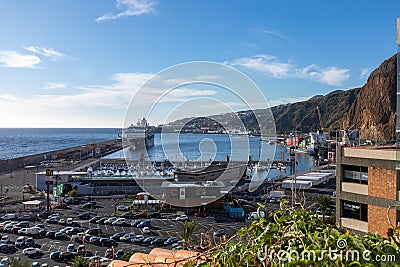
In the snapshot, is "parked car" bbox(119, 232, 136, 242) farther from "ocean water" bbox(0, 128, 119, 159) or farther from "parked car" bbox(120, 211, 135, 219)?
"ocean water" bbox(0, 128, 119, 159)

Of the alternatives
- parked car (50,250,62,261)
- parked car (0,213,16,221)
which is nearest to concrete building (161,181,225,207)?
parked car (0,213,16,221)

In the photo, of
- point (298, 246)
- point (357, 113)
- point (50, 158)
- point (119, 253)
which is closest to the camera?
point (298, 246)

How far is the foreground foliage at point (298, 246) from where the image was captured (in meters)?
0.45

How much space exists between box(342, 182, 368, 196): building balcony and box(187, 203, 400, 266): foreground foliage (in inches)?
198

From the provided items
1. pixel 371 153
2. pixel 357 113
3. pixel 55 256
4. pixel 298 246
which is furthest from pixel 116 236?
pixel 357 113

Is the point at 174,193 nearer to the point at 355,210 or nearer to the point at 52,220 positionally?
the point at 52,220

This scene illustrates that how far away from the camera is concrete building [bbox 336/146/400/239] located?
469cm

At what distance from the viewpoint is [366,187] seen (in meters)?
5.05

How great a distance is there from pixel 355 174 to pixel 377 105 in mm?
40267

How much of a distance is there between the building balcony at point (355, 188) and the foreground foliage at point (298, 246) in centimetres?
502

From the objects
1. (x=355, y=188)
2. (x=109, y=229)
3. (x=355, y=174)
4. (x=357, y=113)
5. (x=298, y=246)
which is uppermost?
(x=357, y=113)

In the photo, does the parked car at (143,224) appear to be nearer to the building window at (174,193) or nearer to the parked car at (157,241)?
the parked car at (157,241)

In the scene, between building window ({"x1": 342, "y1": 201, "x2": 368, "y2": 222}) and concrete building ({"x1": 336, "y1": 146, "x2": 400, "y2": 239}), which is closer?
concrete building ({"x1": 336, "y1": 146, "x2": 400, "y2": 239})

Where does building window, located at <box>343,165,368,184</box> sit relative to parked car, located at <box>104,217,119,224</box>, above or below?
Answer: above
